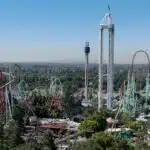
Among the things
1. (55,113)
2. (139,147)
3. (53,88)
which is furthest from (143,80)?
(139,147)

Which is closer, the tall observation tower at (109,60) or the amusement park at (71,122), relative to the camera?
the amusement park at (71,122)

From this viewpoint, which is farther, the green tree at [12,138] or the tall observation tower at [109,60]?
the tall observation tower at [109,60]

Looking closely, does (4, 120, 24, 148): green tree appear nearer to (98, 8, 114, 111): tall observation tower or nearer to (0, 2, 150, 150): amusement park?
(0, 2, 150, 150): amusement park

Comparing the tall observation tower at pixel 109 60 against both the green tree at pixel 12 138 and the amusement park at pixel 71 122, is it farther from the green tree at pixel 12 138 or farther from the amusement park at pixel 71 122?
the green tree at pixel 12 138

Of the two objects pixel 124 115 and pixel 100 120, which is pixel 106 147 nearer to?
pixel 100 120

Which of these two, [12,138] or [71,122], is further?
[71,122]

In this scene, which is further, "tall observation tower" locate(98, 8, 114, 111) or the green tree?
"tall observation tower" locate(98, 8, 114, 111)

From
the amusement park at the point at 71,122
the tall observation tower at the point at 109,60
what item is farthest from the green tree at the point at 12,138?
the tall observation tower at the point at 109,60

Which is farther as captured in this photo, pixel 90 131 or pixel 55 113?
pixel 55 113

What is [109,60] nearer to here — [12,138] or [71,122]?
[71,122]

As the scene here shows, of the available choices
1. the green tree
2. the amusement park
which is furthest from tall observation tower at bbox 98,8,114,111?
the green tree

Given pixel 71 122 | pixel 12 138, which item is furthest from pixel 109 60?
pixel 12 138
